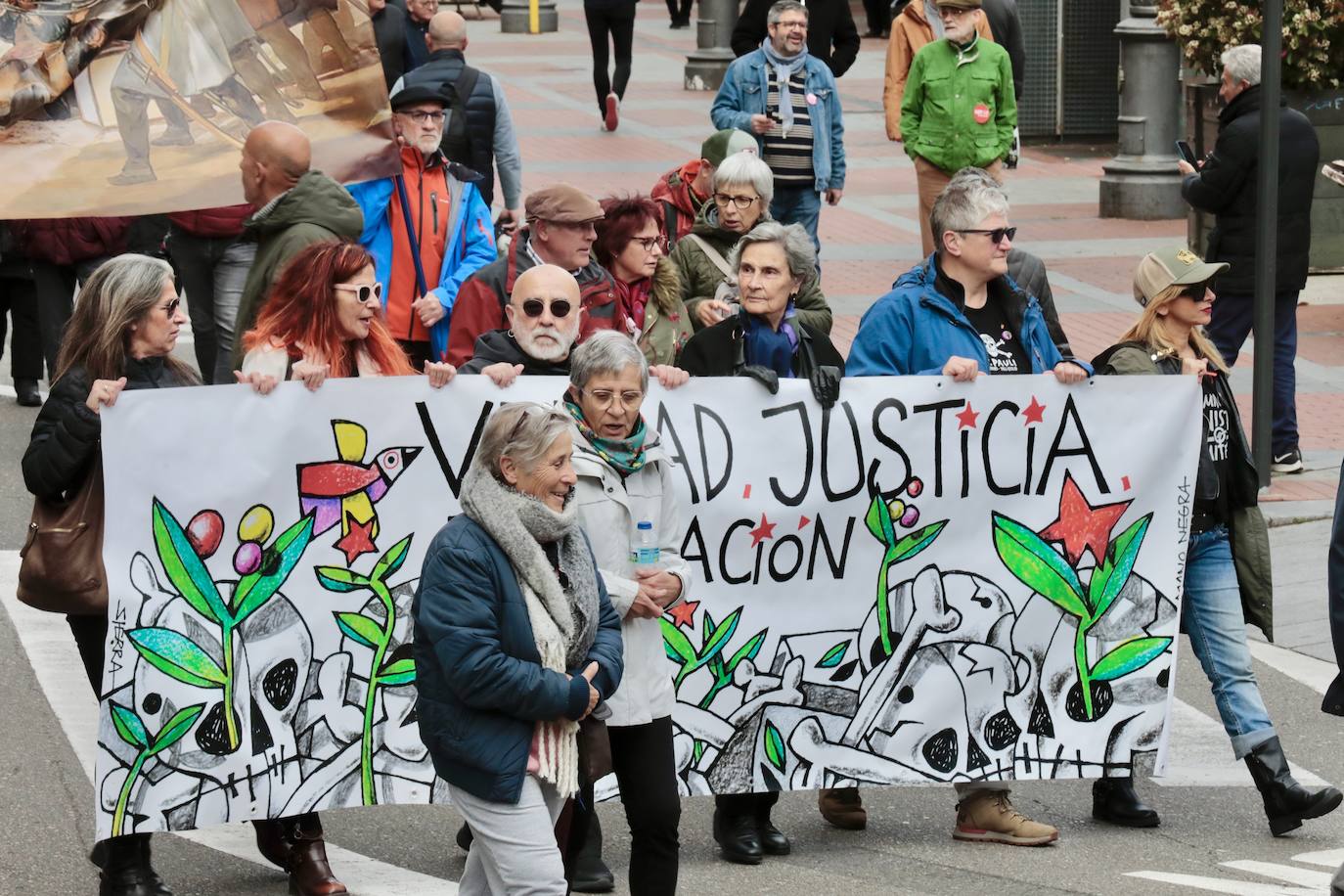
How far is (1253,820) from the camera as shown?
6824mm

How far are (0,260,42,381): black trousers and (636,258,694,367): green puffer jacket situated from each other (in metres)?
5.24

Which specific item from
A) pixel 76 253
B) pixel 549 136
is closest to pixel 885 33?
pixel 549 136

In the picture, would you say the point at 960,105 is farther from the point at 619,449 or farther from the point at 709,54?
the point at 709,54

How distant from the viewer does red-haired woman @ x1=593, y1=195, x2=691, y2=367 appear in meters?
7.45

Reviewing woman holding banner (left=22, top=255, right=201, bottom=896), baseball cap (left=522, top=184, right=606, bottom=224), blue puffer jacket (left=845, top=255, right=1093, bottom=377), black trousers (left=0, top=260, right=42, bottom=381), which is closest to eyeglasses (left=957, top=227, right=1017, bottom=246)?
blue puffer jacket (left=845, top=255, right=1093, bottom=377)

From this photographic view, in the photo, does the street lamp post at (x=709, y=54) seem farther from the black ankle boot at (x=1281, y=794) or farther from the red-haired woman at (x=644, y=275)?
the black ankle boot at (x=1281, y=794)

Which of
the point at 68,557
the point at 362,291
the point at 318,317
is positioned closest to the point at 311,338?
the point at 318,317

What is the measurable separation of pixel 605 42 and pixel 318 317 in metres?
15.5

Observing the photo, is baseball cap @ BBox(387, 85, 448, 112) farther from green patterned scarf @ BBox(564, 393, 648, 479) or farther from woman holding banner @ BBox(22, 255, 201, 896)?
green patterned scarf @ BBox(564, 393, 648, 479)

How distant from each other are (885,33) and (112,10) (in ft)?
70.2

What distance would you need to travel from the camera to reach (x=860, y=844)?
21.5 ft

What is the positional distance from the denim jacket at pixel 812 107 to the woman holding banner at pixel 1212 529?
19.1ft

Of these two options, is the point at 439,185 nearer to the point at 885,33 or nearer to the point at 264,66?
the point at 264,66

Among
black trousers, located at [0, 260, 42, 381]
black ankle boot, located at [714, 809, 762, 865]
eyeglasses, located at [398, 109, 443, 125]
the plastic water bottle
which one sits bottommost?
black ankle boot, located at [714, 809, 762, 865]
